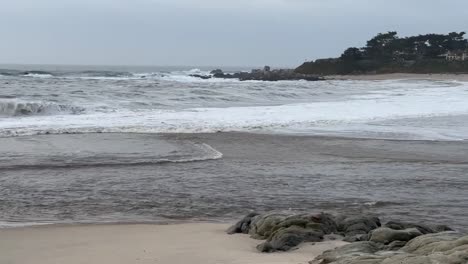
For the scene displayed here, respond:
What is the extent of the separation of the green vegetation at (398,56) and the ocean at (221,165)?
64515 mm

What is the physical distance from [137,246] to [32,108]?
57.9 ft

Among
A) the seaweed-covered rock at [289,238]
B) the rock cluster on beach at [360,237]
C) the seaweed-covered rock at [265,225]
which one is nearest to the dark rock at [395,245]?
the rock cluster on beach at [360,237]

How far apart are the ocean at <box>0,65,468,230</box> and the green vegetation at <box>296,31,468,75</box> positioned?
64515mm

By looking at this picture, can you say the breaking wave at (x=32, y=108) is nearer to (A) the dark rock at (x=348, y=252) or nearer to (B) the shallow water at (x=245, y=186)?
(B) the shallow water at (x=245, y=186)

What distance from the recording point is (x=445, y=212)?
822 centimetres

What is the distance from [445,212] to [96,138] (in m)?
9.36

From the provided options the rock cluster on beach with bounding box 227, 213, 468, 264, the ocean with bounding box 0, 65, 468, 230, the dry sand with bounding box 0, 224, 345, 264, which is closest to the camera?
the rock cluster on beach with bounding box 227, 213, 468, 264

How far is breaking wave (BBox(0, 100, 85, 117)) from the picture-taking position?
22.1m

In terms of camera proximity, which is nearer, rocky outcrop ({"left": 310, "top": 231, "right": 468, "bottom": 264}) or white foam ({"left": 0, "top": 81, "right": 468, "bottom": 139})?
→ rocky outcrop ({"left": 310, "top": 231, "right": 468, "bottom": 264})

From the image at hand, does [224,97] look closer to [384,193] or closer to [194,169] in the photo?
[194,169]

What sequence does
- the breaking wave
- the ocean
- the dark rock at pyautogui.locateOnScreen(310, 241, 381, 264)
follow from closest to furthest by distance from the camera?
the dark rock at pyautogui.locateOnScreen(310, 241, 381, 264) < the ocean < the breaking wave

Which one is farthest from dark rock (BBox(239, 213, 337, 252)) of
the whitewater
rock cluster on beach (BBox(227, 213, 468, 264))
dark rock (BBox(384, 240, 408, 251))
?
the whitewater

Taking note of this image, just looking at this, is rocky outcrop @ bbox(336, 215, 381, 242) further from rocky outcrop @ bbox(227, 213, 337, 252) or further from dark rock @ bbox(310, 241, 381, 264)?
dark rock @ bbox(310, 241, 381, 264)

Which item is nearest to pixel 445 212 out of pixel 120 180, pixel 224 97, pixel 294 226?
pixel 294 226
